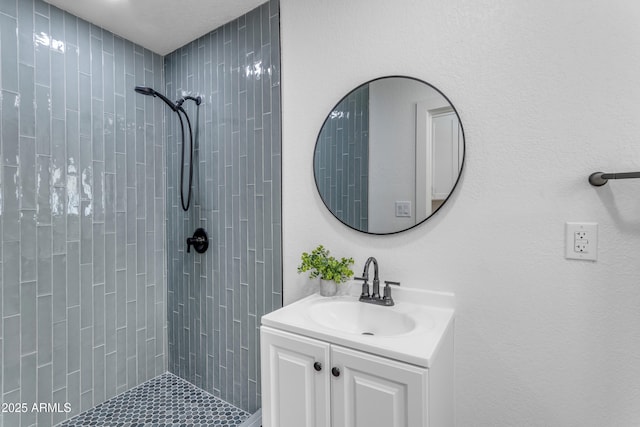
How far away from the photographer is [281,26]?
178 centimetres

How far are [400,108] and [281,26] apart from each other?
2.89ft

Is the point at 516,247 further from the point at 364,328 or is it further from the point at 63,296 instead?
the point at 63,296

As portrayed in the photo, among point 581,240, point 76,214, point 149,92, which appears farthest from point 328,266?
point 149,92

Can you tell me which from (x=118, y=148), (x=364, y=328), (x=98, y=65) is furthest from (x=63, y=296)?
(x=364, y=328)

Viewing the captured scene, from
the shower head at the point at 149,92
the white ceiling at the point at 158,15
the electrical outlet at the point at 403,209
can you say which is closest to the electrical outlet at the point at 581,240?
the electrical outlet at the point at 403,209

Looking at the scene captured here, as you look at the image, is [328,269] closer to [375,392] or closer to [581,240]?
[375,392]

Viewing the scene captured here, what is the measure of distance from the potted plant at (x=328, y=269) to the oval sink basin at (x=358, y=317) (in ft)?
0.27

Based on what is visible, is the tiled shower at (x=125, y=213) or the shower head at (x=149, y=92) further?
the shower head at (x=149, y=92)

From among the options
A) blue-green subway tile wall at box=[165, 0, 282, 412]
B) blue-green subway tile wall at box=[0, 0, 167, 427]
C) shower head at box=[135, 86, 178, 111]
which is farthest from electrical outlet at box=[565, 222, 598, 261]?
blue-green subway tile wall at box=[0, 0, 167, 427]

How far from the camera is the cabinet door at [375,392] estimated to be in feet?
3.03

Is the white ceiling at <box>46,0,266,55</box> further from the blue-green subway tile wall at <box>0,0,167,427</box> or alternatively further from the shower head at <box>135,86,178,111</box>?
the shower head at <box>135,86,178,111</box>

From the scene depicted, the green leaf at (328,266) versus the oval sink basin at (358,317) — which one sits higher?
the green leaf at (328,266)

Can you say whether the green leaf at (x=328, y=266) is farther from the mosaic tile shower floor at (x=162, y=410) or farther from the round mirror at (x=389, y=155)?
the mosaic tile shower floor at (x=162, y=410)

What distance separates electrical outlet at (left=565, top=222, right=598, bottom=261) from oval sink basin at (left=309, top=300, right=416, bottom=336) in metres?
0.61
